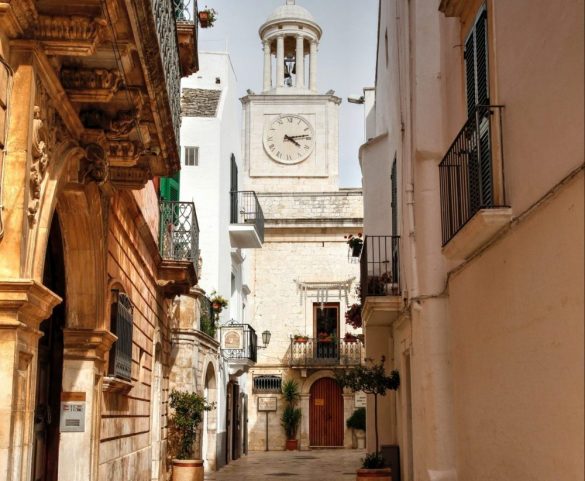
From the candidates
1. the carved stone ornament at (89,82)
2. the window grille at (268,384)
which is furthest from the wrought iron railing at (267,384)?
the carved stone ornament at (89,82)

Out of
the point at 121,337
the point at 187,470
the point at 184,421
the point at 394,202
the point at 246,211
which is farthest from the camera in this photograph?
the point at 246,211

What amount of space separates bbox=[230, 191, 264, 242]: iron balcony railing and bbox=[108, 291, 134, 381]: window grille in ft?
52.5

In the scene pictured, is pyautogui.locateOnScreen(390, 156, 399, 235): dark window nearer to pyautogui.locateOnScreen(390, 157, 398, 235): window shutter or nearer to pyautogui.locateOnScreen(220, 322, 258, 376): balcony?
pyautogui.locateOnScreen(390, 157, 398, 235): window shutter

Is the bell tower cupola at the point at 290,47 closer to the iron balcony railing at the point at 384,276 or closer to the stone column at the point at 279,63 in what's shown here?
the stone column at the point at 279,63

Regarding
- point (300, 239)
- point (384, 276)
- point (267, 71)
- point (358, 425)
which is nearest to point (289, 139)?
point (267, 71)

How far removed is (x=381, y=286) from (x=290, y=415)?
740 inches

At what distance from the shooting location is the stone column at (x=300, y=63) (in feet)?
120

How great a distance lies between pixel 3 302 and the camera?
618cm

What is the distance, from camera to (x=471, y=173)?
8992 mm

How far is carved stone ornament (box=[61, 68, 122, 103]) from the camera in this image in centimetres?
755

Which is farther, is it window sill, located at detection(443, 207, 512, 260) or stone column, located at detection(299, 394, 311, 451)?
stone column, located at detection(299, 394, 311, 451)

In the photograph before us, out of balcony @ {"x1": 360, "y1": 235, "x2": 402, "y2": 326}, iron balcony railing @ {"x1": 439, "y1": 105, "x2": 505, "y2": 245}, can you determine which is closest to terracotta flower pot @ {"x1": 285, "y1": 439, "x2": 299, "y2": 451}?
balcony @ {"x1": 360, "y1": 235, "x2": 402, "y2": 326}

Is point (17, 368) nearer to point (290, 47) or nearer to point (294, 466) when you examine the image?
point (294, 466)

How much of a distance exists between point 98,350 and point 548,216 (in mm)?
4982
